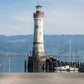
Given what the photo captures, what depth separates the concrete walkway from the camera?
6.78 m

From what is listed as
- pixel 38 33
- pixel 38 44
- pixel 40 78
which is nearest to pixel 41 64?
pixel 38 44

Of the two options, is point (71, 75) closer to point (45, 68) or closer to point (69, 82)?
point (69, 82)

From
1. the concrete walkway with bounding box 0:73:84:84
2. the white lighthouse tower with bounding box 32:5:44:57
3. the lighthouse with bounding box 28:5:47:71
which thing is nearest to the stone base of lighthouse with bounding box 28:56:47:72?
the lighthouse with bounding box 28:5:47:71

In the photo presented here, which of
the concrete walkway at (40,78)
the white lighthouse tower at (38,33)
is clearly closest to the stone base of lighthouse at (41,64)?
the white lighthouse tower at (38,33)

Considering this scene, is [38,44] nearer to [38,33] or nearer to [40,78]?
[38,33]

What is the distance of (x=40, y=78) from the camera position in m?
6.93

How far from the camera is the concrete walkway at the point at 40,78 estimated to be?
6781mm

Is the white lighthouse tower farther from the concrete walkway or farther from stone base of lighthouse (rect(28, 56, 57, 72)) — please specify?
the concrete walkway

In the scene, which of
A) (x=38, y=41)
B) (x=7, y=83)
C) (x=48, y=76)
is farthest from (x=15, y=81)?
(x=38, y=41)

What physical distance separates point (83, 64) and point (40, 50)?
9.52 meters

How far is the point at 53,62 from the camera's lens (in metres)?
61.6

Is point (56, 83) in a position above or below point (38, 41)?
below

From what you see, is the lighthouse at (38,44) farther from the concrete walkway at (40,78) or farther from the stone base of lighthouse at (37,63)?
the concrete walkway at (40,78)

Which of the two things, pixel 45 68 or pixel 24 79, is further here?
pixel 45 68
